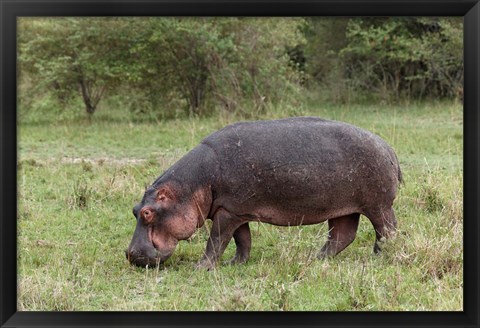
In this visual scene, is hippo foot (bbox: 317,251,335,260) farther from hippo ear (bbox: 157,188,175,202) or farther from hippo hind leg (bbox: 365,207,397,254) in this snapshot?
hippo ear (bbox: 157,188,175,202)

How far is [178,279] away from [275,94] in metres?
11.2

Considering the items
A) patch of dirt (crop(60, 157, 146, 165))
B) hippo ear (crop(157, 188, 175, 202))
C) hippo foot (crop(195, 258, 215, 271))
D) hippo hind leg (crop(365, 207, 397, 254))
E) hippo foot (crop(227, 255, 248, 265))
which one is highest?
hippo ear (crop(157, 188, 175, 202))

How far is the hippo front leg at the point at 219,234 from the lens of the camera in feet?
18.9

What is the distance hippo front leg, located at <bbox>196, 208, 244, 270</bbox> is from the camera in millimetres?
5754

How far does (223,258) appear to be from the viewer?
6.32m

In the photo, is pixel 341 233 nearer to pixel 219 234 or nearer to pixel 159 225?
pixel 219 234

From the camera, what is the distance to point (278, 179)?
5.64 metres

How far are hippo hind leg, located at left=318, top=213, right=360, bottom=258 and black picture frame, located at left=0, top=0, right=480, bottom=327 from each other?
2095 mm

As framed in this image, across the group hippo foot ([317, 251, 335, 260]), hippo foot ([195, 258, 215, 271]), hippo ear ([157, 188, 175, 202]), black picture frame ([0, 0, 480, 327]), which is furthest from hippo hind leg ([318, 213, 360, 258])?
black picture frame ([0, 0, 480, 327])
